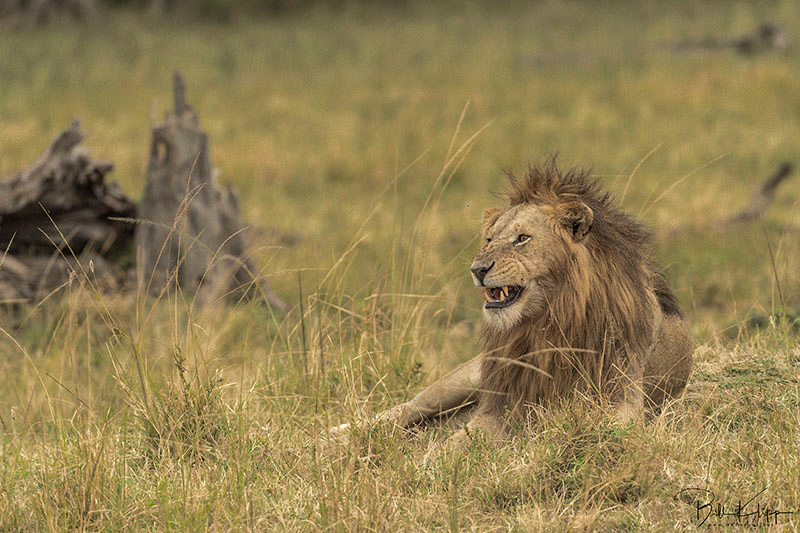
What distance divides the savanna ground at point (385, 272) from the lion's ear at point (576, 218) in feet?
2.37

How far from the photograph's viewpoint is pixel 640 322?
405 cm

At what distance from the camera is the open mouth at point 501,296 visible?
153 inches

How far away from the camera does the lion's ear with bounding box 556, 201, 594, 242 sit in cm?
391

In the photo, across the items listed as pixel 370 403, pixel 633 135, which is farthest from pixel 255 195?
pixel 370 403

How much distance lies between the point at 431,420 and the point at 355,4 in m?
33.5

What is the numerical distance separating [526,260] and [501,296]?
0.18 metres

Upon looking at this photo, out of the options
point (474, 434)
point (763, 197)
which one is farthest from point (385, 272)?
point (763, 197)

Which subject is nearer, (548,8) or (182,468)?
(182,468)

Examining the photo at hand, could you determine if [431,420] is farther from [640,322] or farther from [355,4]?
[355,4]

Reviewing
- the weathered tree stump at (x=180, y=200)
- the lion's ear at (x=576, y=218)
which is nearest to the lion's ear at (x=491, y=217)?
the lion's ear at (x=576, y=218)

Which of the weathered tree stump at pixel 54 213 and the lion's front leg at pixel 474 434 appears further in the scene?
the weathered tree stump at pixel 54 213
